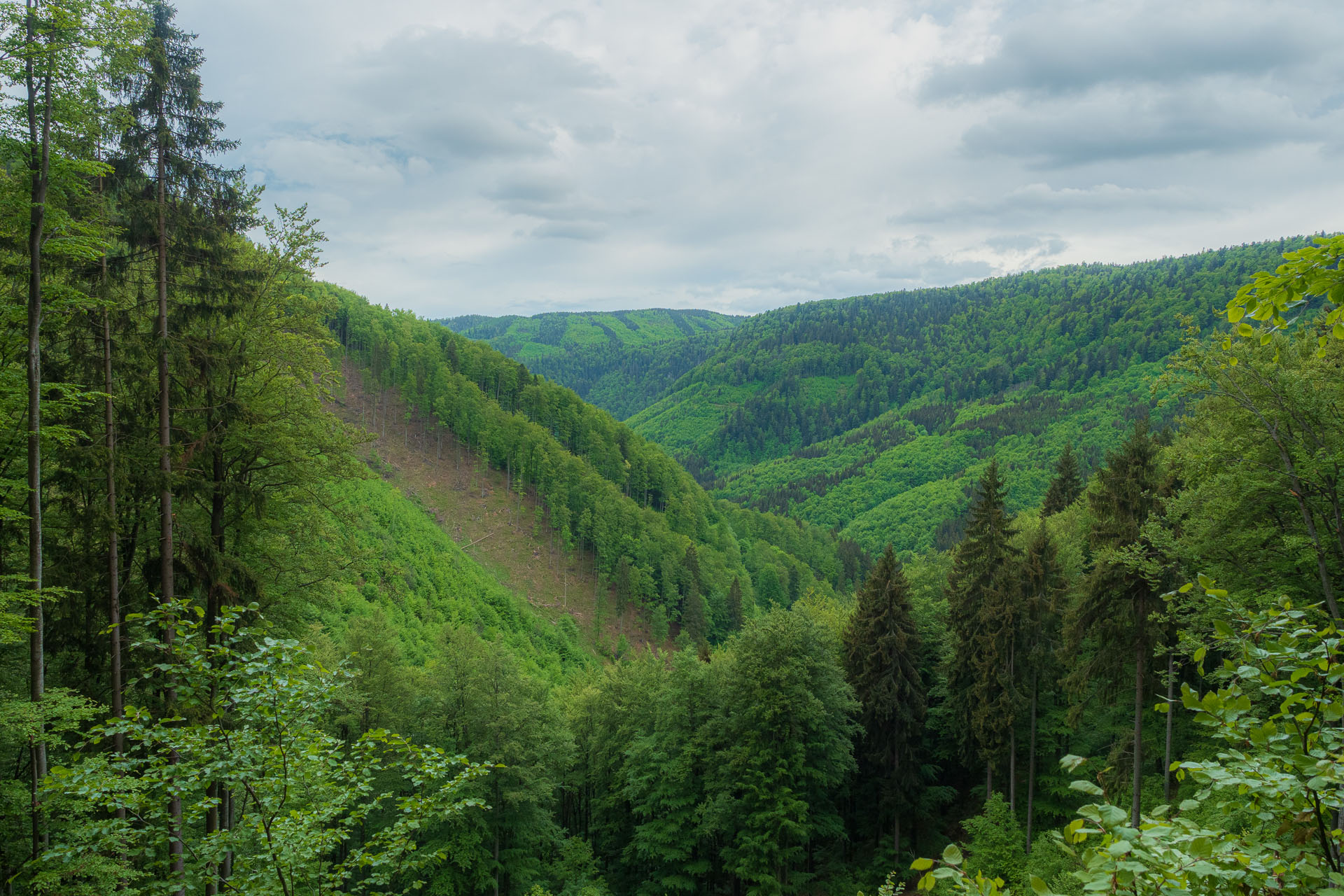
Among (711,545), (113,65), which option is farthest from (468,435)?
(113,65)

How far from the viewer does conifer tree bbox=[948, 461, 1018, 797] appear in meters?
24.3

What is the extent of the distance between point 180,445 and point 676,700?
1838 centimetres

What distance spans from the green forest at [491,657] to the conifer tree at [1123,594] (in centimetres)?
12

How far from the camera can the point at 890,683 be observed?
26.9 metres

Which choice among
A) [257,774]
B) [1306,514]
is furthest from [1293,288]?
[1306,514]

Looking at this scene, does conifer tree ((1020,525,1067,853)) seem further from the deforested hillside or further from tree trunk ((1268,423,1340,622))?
the deforested hillside

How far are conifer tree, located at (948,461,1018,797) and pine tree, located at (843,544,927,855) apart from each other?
5.54ft

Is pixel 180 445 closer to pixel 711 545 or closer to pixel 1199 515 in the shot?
pixel 1199 515

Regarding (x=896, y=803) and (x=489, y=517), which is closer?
(x=896, y=803)

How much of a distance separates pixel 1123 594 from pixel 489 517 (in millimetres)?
63893

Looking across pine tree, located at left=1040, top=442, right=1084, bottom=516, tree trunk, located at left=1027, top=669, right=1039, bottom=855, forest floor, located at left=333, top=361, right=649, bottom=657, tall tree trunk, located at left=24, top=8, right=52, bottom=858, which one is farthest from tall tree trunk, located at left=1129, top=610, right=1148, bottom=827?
forest floor, located at left=333, top=361, right=649, bottom=657

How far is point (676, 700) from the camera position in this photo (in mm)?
25141

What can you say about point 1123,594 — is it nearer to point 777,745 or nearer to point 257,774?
point 777,745

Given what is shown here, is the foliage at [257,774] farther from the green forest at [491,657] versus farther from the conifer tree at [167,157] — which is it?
the conifer tree at [167,157]
